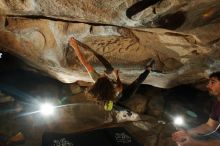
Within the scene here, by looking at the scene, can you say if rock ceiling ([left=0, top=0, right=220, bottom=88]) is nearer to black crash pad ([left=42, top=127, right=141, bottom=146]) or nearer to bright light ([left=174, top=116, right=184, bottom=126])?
bright light ([left=174, top=116, right=184, bottom=126])

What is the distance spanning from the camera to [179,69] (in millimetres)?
6301

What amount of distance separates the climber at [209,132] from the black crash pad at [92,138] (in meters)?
1.62

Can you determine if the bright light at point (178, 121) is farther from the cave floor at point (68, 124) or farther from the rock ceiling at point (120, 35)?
the rock ceiling at point (120, 35)

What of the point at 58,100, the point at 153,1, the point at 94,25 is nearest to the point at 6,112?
the point at 58,100

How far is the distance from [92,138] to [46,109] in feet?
6.38

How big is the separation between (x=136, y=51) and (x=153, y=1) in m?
2.46

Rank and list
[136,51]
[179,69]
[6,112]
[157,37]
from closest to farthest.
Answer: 1. [157,37]
2. [136,51]
3. [179,69]
4. [6,112]

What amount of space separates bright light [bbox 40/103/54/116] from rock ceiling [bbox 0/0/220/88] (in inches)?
35.8

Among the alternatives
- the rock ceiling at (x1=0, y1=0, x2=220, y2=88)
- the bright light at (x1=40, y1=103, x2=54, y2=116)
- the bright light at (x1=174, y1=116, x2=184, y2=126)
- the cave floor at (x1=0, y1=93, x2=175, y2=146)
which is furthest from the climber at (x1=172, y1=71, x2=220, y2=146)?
the bright light at (x1=40, y1=103, x2=54, y2=116)

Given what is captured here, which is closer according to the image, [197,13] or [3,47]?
[197,13]

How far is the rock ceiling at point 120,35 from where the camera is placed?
3676mm

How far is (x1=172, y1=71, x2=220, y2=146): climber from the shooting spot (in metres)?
4.16

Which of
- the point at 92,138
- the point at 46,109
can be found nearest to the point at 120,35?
the point at 92,138

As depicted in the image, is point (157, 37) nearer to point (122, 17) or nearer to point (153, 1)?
point (122, 17)
